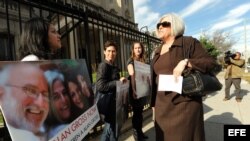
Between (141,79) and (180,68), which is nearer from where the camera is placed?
(180,68)

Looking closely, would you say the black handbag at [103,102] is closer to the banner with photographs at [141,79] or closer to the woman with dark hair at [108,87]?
the woman with dark hair at [108,87]

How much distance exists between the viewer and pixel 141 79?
16.7 ft

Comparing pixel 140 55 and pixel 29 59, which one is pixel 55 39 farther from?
pixel 140 55

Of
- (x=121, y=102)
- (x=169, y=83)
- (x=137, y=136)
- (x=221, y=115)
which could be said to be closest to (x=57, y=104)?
(x=169, y=83)

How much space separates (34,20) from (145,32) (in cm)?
663

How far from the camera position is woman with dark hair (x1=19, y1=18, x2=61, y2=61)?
229 centimetres

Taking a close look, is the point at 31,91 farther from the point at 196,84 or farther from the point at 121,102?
the point at 121,102

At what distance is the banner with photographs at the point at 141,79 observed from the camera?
4961mm

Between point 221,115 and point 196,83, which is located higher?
point 196,83

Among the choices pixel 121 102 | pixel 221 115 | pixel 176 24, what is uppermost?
pixel 176 24

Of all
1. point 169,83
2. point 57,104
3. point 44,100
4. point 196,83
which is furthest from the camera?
point 169,83

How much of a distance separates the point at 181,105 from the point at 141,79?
196cm

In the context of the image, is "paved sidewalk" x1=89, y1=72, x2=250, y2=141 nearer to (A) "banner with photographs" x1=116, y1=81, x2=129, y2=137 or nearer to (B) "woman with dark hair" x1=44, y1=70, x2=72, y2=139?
(A) "banner with photographs" x1=116, y1=81, x2=129, y2=137

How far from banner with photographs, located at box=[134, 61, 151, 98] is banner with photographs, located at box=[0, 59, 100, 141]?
2.24 meters
